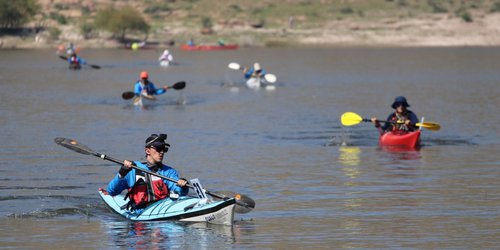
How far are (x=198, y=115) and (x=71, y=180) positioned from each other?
57.9 ft

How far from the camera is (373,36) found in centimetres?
11188

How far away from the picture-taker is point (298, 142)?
110 feet

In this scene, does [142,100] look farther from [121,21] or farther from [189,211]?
[121,21]

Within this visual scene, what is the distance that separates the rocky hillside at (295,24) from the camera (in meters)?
113

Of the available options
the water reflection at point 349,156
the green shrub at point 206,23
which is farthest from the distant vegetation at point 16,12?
the water reflection at point 349,156

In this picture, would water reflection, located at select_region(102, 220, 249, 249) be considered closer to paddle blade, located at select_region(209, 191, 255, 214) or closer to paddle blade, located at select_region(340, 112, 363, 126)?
paddle blade, located at select_region(209, 191, 255, 214)

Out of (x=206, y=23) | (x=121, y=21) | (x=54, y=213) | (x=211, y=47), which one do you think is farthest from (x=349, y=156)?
(x=206, y=23)

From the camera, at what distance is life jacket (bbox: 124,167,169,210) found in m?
19.9

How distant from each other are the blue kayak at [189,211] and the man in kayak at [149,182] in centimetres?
15

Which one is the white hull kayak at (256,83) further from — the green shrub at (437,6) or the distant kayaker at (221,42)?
the green shrub at (437,6)

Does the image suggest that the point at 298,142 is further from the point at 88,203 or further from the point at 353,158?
the point at 88,203

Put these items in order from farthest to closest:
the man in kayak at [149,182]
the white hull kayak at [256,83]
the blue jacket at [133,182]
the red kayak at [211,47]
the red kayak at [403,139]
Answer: the red kayak at [211,47] → the white hull kayak at [256,83] → the red kayak at [403,139] → the blue jacket at [133,182] → the man in kayak at [149,182]

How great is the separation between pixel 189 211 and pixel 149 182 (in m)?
0.90

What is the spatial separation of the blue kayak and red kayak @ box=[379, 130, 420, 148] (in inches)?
486
